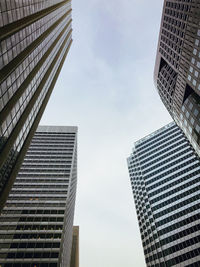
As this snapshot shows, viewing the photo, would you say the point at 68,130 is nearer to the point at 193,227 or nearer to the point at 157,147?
the point at 157,147

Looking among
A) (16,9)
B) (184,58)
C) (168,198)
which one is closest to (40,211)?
(168,198)

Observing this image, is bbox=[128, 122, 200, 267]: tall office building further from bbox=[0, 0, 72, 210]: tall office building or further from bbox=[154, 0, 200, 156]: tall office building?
bbox=[0, 0, 72, 210]: tall office building

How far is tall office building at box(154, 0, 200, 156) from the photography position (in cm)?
4191

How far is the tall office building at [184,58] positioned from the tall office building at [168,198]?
27926 millimetres

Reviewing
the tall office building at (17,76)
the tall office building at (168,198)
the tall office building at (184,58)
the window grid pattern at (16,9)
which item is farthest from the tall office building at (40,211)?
the window grid pattern at (16,9)

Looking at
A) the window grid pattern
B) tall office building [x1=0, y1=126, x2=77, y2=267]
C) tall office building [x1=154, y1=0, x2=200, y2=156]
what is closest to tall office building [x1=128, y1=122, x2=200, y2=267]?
tall office building [x1=154, y1=0, x2=200, y2=156]

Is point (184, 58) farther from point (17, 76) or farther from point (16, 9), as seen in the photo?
point (17, 76)

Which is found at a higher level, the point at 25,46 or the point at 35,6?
the point at 35,6

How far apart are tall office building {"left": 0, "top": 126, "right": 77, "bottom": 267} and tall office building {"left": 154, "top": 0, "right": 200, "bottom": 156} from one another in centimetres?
4901

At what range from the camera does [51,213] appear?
6469 centimetres

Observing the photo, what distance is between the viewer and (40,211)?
65.2 metres

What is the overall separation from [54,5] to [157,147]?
243ft

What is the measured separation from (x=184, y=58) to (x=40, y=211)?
6462cm

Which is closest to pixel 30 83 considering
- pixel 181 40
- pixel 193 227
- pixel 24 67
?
pixel 24 67
